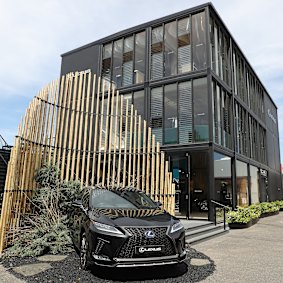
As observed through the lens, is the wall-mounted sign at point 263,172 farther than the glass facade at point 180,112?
Yes

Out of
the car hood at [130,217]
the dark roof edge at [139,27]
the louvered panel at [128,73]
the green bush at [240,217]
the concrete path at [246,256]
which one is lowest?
the concrete path at [246,256]

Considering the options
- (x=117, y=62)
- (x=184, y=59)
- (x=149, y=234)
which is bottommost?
(x=149, y=234)

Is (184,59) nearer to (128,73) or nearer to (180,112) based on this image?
(180,112)

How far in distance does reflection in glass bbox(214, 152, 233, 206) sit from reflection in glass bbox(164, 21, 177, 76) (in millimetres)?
5053

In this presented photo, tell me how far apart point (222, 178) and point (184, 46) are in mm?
7132

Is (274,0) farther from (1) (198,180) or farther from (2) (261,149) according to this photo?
(2) (261,149)

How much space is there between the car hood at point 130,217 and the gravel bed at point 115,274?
0.90m

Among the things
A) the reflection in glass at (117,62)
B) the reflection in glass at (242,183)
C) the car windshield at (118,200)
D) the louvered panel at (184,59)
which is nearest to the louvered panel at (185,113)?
the louvered panel at (184,59)

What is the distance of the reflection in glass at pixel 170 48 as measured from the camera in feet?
48.2

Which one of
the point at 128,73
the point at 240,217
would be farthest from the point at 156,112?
the point at 240,217

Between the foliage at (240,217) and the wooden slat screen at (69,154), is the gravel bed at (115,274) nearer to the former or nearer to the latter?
the wooden slat screen at (69,154)

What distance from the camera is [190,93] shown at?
1370cm

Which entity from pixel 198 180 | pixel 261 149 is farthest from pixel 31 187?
pixel 261 149

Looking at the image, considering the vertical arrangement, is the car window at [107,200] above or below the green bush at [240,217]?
above
